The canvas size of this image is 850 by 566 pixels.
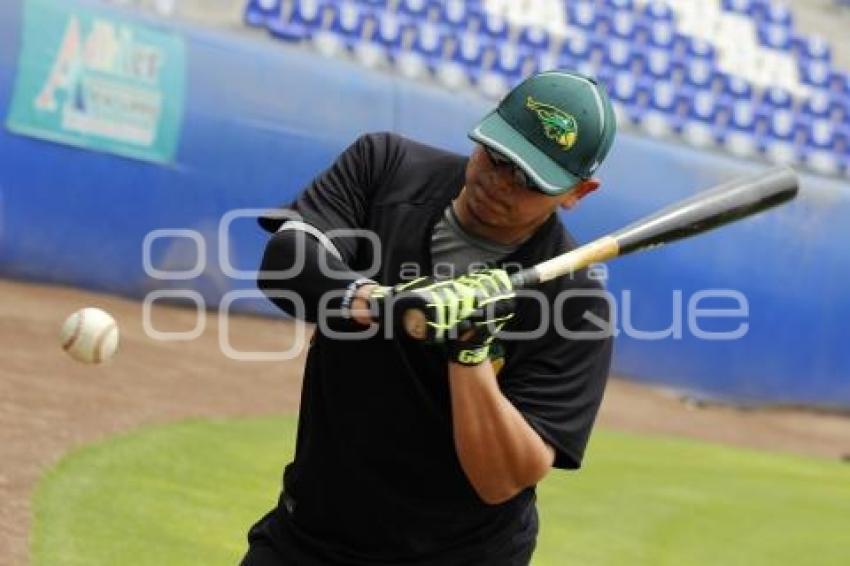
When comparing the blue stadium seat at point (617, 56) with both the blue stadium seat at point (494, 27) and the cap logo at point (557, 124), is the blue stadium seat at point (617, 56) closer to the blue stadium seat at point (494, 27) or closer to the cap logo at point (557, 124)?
the blue stadium seat at point (494, 27)

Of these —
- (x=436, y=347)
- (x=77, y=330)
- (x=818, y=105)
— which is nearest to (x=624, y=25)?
(x=818, y=105)

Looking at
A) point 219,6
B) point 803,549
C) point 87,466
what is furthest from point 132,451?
point 219,6

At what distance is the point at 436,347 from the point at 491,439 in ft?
0.82

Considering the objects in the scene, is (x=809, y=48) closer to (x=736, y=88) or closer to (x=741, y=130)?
(x=736, y=88)

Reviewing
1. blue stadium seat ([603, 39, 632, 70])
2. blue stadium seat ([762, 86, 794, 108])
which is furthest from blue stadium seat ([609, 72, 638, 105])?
blue stadium seat ([762, 86, 794, 108])

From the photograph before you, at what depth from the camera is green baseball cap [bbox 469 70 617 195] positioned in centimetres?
325

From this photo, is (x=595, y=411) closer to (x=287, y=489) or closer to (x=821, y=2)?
(x=287, y=489)

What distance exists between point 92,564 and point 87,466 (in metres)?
1.87

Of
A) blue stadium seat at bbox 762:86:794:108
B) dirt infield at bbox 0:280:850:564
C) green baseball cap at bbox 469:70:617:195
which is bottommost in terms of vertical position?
dirt infield at bbox 0:280:850:564

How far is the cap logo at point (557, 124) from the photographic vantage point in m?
3.30

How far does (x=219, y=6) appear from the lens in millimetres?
17641

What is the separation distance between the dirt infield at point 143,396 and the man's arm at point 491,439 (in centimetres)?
373

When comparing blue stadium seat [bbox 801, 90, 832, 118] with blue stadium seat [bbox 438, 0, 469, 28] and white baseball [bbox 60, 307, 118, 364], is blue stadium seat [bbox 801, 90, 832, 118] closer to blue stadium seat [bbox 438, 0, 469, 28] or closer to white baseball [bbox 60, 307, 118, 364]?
blue stadium seat [bbox 438, 0, 469, 28]

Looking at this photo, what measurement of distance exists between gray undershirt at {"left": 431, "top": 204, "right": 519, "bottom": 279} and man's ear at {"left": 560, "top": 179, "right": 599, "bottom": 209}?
169mm
